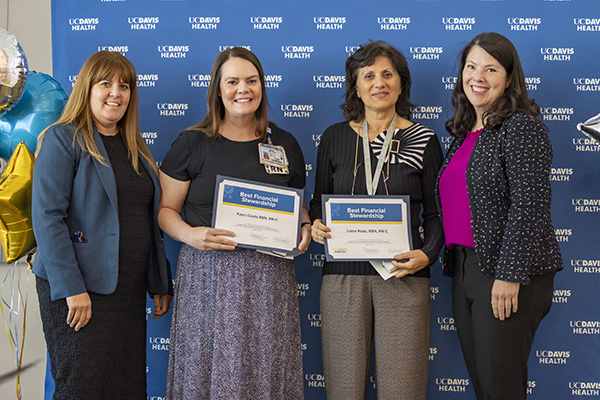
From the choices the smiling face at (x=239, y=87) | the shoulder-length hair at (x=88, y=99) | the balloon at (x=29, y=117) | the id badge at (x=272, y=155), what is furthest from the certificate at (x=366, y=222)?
the balloon at (x=29, y=117)

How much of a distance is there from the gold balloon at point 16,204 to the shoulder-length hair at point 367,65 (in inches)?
53.9

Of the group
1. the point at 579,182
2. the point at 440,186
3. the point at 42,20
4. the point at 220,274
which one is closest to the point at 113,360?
the point at 220,274

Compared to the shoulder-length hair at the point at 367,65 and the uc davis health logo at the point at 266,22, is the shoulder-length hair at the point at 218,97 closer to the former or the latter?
the shoulder-length hair at the point at 367,65

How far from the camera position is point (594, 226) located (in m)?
2.63

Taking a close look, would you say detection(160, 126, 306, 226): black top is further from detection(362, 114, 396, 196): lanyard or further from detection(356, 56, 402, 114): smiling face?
detection(356, 56, 402, 114): smiling face

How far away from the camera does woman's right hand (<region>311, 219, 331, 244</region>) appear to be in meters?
2.09

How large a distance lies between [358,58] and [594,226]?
4.98ft

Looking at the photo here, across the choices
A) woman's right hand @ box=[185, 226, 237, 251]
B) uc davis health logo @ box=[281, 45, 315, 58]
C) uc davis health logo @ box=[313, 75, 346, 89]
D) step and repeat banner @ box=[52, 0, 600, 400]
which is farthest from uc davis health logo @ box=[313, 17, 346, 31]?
woman's right hand @ box=[185, 226, 237, 251]

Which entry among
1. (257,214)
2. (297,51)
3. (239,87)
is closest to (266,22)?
(297,51)

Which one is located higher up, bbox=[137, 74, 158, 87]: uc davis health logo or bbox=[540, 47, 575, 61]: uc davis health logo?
bbox=[540, 47, 575, 61]: uc davis health logo

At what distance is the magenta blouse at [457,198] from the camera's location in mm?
1966

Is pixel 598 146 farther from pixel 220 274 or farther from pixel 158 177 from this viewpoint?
pixel 158 177

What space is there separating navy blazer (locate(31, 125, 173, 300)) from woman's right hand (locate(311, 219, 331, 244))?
0.78 m

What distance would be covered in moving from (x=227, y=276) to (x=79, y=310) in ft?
1.83
